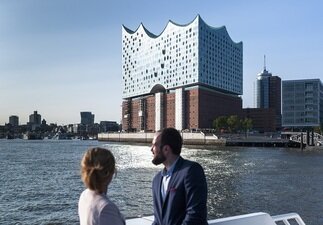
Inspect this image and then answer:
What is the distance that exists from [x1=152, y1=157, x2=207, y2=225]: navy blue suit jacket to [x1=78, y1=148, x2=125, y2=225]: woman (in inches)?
30.9

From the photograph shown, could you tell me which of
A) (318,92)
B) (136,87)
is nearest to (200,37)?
(136,87)

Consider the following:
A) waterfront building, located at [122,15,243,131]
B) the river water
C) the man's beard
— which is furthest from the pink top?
waterfront building, located at [122,15,243,131]

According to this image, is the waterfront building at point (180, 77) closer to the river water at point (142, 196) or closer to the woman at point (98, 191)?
the river water at point (142, 196)

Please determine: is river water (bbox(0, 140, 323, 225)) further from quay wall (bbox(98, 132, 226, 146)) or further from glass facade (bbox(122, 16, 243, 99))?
glass facade (bbox(122, 16, 243, 99))

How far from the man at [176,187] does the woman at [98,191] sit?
2.60 feet

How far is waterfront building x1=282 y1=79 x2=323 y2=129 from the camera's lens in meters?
167

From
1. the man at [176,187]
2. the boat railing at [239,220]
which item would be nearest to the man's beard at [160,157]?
the man at [176,187]

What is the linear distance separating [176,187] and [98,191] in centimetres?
89

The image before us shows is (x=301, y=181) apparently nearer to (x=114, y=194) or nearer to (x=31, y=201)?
(x=114, y=194)

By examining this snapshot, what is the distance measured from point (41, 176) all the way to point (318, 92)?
151888 millimetres

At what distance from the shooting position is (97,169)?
3068 millimetres

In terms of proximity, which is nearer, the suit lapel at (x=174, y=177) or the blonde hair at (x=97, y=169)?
the blonde hair at (x=97, y=169)

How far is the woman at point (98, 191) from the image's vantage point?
3027 millimetres

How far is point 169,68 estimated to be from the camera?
543 feet
